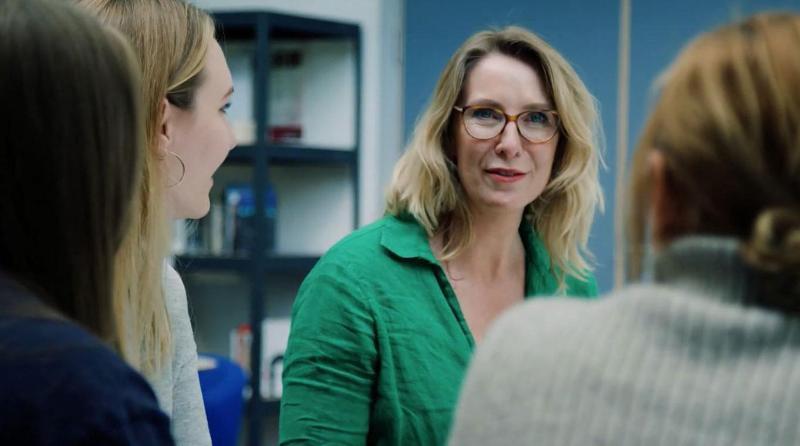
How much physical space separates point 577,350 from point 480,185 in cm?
88

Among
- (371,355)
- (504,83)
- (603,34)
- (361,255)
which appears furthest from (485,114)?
(603,34)

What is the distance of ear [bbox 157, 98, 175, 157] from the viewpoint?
4.12 ft

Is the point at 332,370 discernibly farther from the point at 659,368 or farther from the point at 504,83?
the point at 659,368

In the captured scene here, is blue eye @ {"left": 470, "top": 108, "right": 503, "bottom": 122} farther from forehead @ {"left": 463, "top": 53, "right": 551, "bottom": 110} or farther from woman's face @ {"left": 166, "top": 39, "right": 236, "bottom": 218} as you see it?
woman's face @ {"left": 166, "top": 39, "right": 236, "bottom": 218}

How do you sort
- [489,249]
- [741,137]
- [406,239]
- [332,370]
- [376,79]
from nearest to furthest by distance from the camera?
[741,137] < [332,370] < [406,239] < [489,249] < [376,79]

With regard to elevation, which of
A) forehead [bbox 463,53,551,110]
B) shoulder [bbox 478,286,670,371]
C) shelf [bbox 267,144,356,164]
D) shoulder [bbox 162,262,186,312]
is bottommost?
shoulder [bbox 162,262,186,312]

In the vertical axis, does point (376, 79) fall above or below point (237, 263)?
above

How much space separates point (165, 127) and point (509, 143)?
1.92 ft

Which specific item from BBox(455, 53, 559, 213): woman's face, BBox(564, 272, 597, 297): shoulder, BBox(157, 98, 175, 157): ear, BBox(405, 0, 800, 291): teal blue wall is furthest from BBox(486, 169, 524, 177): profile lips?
BBox(405, 0, 800, 291): teal blue wall

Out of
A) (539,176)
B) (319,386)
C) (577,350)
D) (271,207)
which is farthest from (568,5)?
(577,350)

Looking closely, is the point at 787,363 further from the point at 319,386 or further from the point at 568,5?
the point at 568,5

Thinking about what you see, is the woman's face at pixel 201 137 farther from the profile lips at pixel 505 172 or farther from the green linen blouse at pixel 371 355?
the profile lips at pixel 505 172

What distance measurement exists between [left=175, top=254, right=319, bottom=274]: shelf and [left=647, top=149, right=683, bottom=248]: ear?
8.75ft

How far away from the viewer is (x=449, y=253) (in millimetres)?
1567
